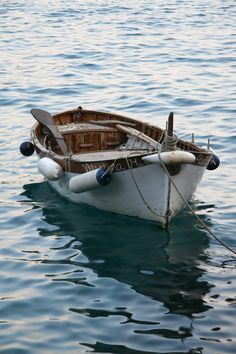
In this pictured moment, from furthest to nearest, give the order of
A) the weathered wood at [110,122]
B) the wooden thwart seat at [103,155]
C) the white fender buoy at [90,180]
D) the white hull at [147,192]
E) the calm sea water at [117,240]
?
the weathered wood at [110,122], the wooden thwart seat at [103,155], the white fender buoy at [90,180], the white hull at [147,192], the calm sea water at [117,240]

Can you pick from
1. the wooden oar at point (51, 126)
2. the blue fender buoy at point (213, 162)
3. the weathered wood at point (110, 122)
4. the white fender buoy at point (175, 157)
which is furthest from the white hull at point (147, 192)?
the weathered wood at point (110, 122)

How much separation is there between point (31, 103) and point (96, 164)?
30.4ft

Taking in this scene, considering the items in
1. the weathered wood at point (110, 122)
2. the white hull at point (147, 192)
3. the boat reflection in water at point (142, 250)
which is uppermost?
the weathered wood at point (110, 122)

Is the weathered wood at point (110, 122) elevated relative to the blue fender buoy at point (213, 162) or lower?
elevated

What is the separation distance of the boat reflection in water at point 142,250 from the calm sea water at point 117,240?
0.08 feet

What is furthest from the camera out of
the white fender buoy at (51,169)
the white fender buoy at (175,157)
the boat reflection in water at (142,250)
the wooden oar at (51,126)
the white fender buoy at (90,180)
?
the wooden oar at (51,126)

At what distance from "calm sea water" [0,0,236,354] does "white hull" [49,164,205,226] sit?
289 millimetres

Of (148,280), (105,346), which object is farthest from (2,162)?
(105,346)

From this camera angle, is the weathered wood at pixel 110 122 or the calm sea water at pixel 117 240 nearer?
the calm sea water at pixel 117 240

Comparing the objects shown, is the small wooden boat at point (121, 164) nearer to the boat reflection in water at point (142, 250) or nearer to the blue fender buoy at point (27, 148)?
the blue fender buoy at point (27, 148)

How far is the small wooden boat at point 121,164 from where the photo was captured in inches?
515

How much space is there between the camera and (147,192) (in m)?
13.5

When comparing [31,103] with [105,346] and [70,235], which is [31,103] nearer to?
[70,235]

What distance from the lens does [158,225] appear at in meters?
13.8
